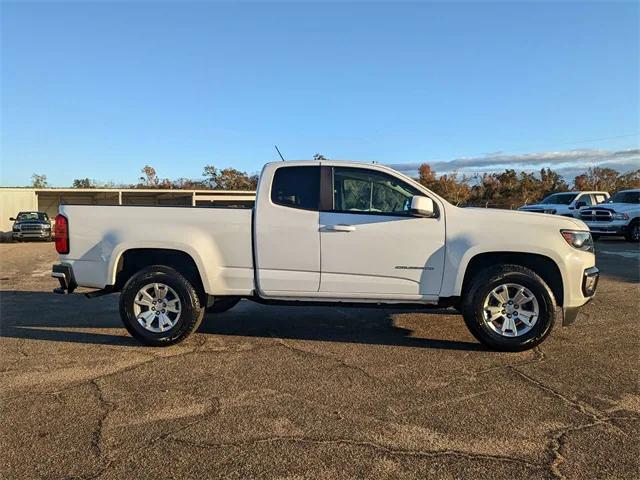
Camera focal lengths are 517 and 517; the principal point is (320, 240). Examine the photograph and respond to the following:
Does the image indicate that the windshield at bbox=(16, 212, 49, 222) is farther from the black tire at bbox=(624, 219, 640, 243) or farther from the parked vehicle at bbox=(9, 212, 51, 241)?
the black tire at bbox=(624, 219, 640, 243)

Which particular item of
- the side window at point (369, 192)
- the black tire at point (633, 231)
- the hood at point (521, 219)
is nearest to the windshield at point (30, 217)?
the side window at point (369, 192)

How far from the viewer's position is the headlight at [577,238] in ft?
17.9

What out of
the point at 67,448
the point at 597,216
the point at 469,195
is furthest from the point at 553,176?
the point at 67,448

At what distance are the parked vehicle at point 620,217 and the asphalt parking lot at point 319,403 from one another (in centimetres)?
1430

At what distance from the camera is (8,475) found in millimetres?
3100

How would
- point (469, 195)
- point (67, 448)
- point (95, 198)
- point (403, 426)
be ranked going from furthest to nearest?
point (469, 195) < point (95, 198) < point (403, 426) < point (67, 448)

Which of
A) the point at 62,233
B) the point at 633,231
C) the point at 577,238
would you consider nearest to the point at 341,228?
the point at 577,238

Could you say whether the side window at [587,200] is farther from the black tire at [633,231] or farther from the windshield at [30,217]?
the windshield at [30,217]

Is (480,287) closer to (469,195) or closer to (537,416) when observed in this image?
(537,416)

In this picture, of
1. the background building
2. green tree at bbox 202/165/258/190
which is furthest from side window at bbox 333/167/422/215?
green tree at bbox 202/165/258/190

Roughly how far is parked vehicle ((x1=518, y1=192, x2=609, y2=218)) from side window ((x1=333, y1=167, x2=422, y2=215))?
57.2 ft

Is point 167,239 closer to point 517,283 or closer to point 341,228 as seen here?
point 341,228

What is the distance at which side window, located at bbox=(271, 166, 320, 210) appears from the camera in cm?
576

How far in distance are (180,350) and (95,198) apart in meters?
42.7
